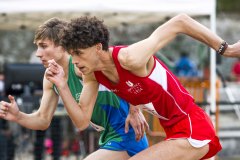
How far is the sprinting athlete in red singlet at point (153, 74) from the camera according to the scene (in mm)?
6039

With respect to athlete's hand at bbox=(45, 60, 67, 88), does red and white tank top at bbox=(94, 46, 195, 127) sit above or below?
below

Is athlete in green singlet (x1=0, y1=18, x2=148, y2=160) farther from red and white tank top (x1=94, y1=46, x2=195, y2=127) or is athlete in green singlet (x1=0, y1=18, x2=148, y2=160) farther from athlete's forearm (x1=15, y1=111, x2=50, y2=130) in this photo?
red and white tank top (x1=94, y1=46, x2=195, y2=127)

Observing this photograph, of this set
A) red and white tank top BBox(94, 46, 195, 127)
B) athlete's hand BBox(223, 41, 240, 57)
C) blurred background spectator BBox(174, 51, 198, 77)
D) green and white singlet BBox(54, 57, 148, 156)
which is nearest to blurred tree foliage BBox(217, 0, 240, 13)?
blurred background spectator BBox(174, 51, 198, 77)

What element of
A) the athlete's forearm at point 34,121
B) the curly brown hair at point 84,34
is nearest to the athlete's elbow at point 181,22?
the curly brown hair at point 84,34

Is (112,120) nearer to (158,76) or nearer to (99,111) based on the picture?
(99,111)

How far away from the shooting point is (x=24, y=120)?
23.0 feet

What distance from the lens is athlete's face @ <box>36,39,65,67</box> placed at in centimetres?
712

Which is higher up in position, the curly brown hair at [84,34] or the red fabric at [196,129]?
the curly brown hair at [84,34]

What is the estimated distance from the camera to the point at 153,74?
618 cm

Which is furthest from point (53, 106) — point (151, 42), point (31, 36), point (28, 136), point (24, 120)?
point (31, 36)

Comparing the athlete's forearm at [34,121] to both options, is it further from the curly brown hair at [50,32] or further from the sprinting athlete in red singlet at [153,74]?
the sprinting athlete in red singlet at [153,74]

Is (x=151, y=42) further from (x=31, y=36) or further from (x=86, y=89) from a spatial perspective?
(x=31, y=36)

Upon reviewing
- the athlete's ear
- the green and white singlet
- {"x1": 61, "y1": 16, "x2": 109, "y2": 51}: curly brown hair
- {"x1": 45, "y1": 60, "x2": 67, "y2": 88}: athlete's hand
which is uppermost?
{"x1": 61, "y1": 16, "x2": 109, "y2": 51}: curly brown hair

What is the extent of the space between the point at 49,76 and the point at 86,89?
0.43m
